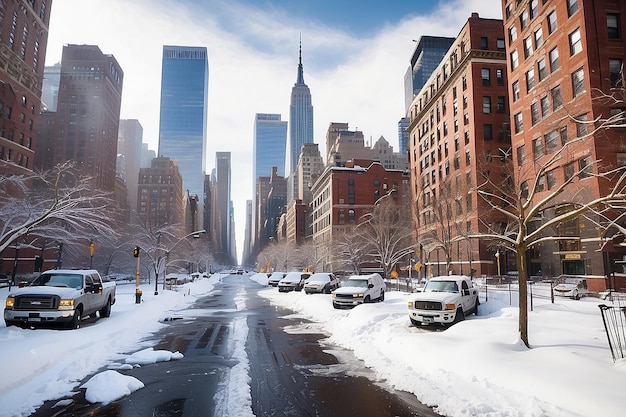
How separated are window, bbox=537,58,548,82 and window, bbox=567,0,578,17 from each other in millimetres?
4129

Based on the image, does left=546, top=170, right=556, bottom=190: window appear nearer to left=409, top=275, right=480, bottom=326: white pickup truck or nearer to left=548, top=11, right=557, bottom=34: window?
left=548, top=11, right=557, bottom=34: window

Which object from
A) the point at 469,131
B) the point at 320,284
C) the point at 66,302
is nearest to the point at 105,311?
the point at 66,302

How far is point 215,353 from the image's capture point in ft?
36.2

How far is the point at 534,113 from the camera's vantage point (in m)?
38.2

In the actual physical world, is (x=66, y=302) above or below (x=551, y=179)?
below

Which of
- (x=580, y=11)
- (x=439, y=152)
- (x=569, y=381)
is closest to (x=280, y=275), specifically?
(x=439, y=152)

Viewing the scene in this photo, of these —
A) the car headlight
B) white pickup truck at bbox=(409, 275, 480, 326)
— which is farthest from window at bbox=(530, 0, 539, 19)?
the car headlight

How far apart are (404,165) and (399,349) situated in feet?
560

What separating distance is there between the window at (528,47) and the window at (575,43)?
18.9 feet

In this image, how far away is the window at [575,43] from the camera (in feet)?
106

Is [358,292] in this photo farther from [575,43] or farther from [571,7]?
[571,7]

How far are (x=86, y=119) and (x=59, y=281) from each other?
459 feet

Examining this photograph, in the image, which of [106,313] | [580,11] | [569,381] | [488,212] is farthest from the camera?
[488,212]

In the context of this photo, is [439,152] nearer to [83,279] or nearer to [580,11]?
[580,11]
